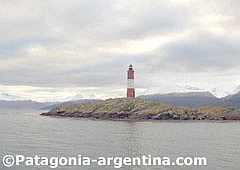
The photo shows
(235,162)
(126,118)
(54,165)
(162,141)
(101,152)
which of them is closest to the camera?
(54,165)

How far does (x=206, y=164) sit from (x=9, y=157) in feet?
99.7

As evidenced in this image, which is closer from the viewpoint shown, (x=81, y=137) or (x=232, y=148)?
(x=232, y=148)

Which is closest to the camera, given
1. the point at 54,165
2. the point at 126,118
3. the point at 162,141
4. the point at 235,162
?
the point at 54,165

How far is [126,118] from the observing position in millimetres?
197375

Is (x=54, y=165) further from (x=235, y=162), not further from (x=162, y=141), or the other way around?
(x=162, y=141)

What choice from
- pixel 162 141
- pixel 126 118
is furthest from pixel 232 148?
pixel 126 118

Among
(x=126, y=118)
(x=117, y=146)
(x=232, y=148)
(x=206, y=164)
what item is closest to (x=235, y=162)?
(x=206, y=164)

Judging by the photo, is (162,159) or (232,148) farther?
(232,148)

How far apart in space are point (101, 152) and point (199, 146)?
22031 millimetres

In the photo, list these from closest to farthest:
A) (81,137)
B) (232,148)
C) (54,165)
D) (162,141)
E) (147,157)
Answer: (54,165) < (147,157) < (232,148) < (162,141) < (81,137)

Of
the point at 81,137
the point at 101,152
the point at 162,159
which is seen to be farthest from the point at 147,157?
the point at 81,137

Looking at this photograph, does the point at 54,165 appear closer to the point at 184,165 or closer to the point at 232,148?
the point at 184,165

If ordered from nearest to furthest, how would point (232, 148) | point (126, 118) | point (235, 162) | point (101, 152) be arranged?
point (235, 162)
point (101, 152)
point (232, 148)
point (126, 118)

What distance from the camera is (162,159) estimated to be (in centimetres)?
6831
